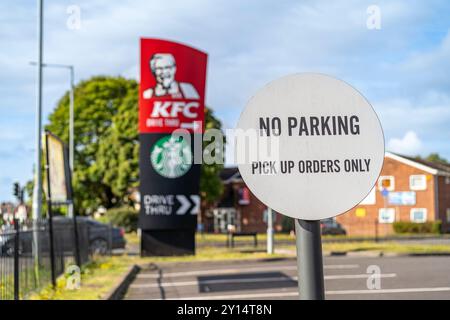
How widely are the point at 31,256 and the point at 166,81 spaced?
12.5m

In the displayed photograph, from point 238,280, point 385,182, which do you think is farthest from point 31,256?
point 385,182

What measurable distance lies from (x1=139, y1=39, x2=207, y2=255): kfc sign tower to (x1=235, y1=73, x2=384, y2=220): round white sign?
21937mm

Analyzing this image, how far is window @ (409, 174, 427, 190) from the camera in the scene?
Result: 53.7m

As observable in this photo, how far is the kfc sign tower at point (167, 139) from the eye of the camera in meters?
24.8

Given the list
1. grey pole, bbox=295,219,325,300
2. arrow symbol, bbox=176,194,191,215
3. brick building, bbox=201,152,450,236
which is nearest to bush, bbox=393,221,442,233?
brick building, bbox=201,152,450,236

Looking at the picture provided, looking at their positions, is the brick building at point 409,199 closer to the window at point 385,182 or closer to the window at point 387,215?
the window at point 387,215

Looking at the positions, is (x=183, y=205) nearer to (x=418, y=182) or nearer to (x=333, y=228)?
(x=333, y=228)

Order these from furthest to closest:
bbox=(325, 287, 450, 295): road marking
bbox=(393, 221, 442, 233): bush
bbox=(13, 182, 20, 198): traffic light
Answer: bbox=(393, 221, 442, 233): bush → bbox=(13, 182, 20, 198): traffic light → bbox=(325, 287, 450, 295): road marking

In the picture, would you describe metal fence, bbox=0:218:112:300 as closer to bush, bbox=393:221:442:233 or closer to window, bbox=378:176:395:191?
window, bbox=378:176:395:191

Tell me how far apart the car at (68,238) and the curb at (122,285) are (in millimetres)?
1817

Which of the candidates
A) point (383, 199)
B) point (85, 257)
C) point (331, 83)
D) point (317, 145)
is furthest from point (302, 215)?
point (383, 199)

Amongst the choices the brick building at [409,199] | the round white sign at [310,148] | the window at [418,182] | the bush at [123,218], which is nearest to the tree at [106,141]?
the bush at [123,218]

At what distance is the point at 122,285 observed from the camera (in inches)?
612
